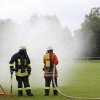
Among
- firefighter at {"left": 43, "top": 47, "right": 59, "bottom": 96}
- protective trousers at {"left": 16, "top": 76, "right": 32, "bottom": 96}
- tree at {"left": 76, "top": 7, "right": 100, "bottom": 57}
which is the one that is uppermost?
tree at {"left": 76, "top": 7, "right": 100, "bottom": 57}

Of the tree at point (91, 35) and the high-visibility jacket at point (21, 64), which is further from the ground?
the tree at point (91, 35)

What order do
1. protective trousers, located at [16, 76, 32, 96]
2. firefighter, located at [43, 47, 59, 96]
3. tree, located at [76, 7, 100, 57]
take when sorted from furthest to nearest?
1. tree, located at [76, 7, 100, 57]
2. firefighter, located at [43, 47, 59, 96]
3. protective trousers, located at [16, 76, 32, 96]

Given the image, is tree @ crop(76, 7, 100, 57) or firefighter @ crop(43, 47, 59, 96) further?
tree @ crop(76, 7, 100, 57)

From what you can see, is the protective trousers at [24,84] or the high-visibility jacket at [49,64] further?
the high-visibility jacket at [49,64]

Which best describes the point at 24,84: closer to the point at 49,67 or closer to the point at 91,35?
the point at 49,67

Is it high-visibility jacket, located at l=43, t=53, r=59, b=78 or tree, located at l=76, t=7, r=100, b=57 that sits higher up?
tree, located at l=76, t=7, r=100, b=57

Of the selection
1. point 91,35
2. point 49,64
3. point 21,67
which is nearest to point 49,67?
point 49,64

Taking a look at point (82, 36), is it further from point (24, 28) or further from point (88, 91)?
point (88, 91)

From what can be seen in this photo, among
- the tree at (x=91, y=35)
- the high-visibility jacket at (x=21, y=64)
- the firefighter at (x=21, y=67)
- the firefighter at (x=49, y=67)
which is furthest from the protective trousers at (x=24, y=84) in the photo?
the tree at (x=91, y=35)

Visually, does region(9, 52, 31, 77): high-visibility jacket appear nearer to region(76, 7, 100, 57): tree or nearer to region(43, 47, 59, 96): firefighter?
region(43, 47, 59, 96): firefighter

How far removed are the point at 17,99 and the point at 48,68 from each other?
2254 mm

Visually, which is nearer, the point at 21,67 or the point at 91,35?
the point at 21,67

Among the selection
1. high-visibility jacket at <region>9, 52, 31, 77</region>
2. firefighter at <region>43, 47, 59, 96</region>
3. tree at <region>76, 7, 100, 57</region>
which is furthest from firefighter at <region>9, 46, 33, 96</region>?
tree at <region>76, 7, 100, 57</region>

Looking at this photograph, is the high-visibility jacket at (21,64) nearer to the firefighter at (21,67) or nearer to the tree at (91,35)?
the firefighter at (21,67)
